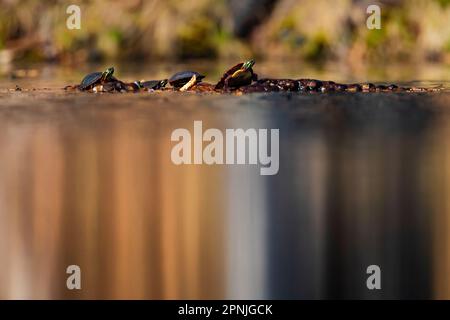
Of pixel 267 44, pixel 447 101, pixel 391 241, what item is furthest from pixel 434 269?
pixel 267 44

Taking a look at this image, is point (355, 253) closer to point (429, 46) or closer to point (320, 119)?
point (320, 119)

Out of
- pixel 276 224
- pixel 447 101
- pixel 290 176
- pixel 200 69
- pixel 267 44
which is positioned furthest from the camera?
pixel 267 44

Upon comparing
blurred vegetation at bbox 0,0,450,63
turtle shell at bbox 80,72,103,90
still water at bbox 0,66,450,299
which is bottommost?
still water at bbox 0,66,450,299

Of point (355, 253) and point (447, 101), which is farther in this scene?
point (447, 101)

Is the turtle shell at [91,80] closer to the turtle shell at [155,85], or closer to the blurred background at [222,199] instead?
the blurred background at [222,199]

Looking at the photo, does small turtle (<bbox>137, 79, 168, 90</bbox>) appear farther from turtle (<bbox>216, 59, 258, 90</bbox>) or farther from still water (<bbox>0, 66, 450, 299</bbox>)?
still water (<bbox>0, 66, 450, 299</bbox>)

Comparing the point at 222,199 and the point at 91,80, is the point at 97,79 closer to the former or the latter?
the point at 91,80

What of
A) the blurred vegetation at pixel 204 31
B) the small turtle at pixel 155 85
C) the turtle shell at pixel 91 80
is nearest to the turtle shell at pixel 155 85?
the small turtle at pixel 155 85

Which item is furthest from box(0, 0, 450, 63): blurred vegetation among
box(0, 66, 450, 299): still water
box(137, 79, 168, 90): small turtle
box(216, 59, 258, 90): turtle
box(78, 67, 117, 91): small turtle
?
box(0, 66, 450, 299): still water
